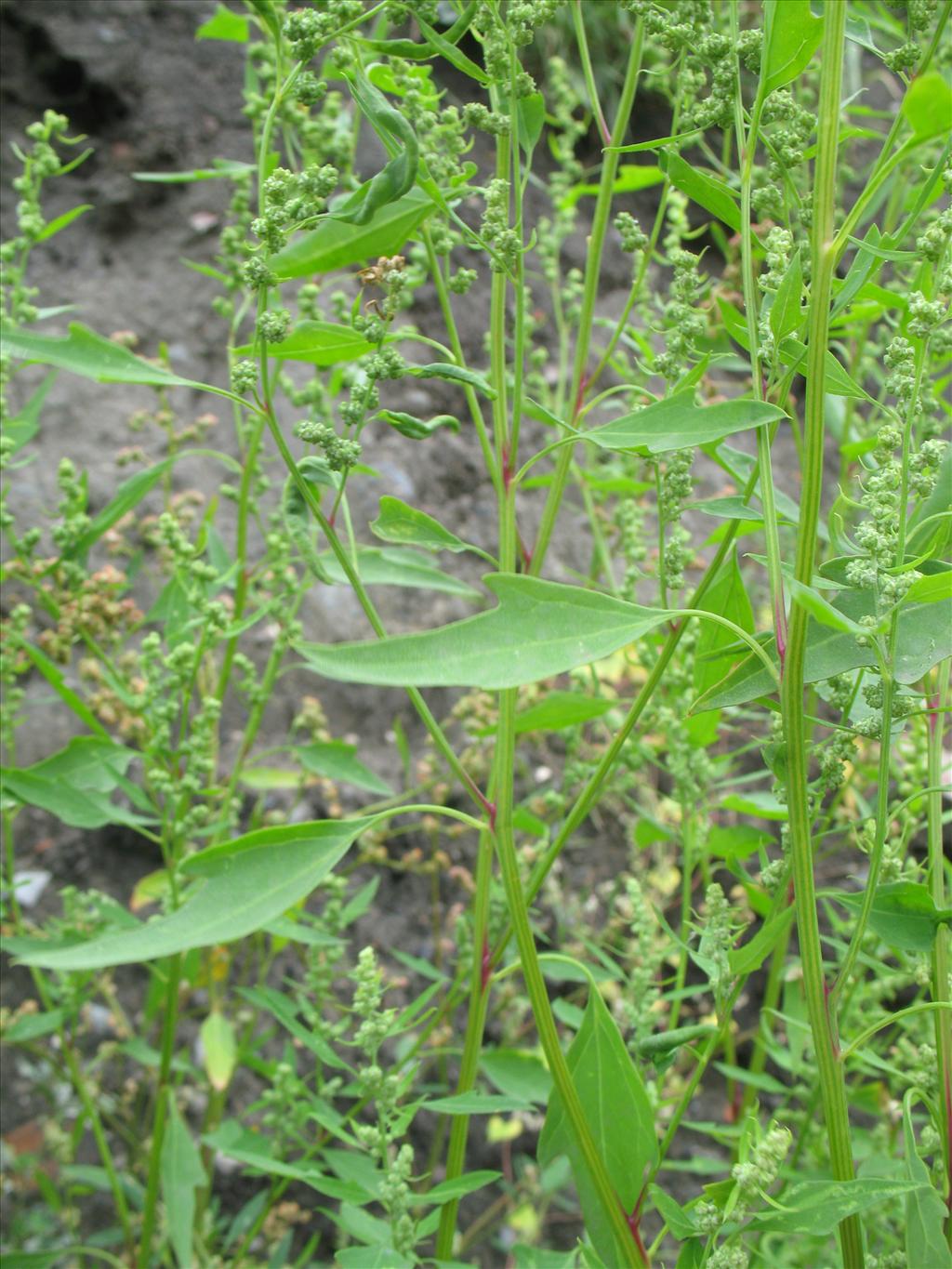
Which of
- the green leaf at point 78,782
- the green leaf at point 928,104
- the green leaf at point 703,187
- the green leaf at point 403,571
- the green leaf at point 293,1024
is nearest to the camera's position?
the green leaf at point 928,104

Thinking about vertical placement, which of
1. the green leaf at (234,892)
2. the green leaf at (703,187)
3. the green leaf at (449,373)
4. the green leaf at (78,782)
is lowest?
the green leaf at (78,782)

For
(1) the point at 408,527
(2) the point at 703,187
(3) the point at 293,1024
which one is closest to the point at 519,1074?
(3) the point at 293,1024

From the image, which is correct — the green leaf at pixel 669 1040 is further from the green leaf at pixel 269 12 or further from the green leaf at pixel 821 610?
the green leaf at pixel 269 12

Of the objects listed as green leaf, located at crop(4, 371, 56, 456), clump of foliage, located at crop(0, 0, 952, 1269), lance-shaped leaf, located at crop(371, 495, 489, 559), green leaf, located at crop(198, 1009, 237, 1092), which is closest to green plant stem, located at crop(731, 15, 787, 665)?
clump of foliage, located at crop(0, 0, 952, 1269)

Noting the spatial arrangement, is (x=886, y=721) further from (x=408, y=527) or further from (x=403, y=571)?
(x=403, y=571)

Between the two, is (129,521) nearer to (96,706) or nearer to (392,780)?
(96,706)

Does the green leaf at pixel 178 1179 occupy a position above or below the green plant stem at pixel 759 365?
below

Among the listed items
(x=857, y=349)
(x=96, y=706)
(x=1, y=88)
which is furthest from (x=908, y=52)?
(x=1, y=88)

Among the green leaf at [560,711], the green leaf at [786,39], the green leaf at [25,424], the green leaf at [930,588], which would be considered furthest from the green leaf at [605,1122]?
the green leaf at [25,424]
